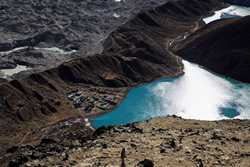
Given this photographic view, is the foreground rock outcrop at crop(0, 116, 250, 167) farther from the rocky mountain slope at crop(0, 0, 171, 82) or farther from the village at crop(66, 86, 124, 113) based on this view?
the rocky mountain slope at crop(0, 0, 171, 82)

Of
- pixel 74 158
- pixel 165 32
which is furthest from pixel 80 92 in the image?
pixel 165 32

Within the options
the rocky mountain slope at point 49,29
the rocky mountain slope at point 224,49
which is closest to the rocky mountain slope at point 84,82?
the rocky mountain slope at point 224,49

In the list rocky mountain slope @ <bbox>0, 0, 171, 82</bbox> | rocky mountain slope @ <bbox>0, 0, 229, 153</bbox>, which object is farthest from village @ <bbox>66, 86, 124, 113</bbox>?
rocky mountain slope @ <bbox>0, 0, 171, 82</bbox>

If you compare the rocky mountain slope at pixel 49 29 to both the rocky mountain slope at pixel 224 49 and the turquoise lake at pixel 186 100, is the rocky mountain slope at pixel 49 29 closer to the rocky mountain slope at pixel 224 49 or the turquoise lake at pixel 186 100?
the turquoise lake at pixel 186 100

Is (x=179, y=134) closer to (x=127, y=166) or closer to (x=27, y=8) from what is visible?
(x=127, y=166)

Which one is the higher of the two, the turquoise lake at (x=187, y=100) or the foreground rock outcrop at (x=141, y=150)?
the foreground rock outcrop at (x=141, y=150)
